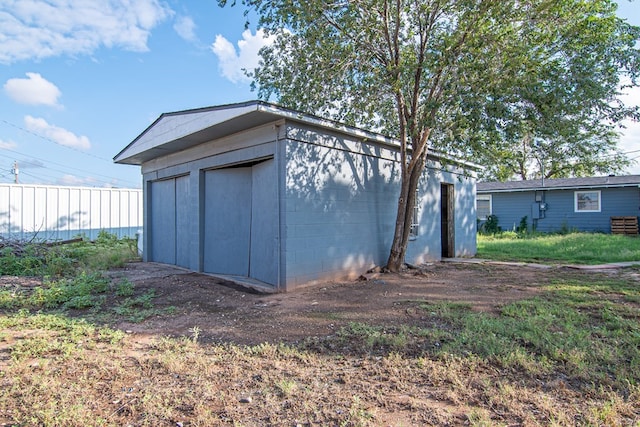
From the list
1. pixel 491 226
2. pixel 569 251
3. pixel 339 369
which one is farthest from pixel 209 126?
pixel 491 226

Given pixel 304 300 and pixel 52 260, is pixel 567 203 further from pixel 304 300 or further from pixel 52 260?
pixel 52 260

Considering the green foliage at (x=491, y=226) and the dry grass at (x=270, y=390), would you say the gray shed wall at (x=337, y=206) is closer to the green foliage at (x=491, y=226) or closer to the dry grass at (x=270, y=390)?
the dry grass at (x=270, y=390)

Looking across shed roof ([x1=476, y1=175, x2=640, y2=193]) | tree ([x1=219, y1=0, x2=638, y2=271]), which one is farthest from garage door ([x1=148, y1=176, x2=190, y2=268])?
shed roof ([x1=476, y1=175, x2=640, y2=193])

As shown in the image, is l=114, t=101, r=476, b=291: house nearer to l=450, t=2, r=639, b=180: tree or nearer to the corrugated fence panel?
l=450, t=2, r=639, b=180: tree

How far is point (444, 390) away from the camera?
8.65 feet

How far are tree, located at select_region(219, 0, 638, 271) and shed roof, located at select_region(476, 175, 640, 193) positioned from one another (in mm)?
13082

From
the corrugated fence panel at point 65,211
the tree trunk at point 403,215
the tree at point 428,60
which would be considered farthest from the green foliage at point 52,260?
the tree trunk at point 403,215

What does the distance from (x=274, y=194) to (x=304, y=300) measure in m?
1.85

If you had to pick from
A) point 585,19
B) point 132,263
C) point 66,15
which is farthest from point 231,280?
point 585,19

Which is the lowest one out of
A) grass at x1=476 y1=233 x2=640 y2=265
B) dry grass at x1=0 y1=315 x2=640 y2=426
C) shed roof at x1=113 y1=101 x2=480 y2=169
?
dry grass at x1=0 y1=315 x2=640 y2=426

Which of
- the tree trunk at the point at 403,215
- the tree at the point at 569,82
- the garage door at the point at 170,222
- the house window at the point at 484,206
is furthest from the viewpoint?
the house window at the point at 484,206

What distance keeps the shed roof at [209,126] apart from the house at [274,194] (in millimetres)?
20

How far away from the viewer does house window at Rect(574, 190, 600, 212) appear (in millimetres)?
17119

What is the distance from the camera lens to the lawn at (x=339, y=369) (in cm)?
233
